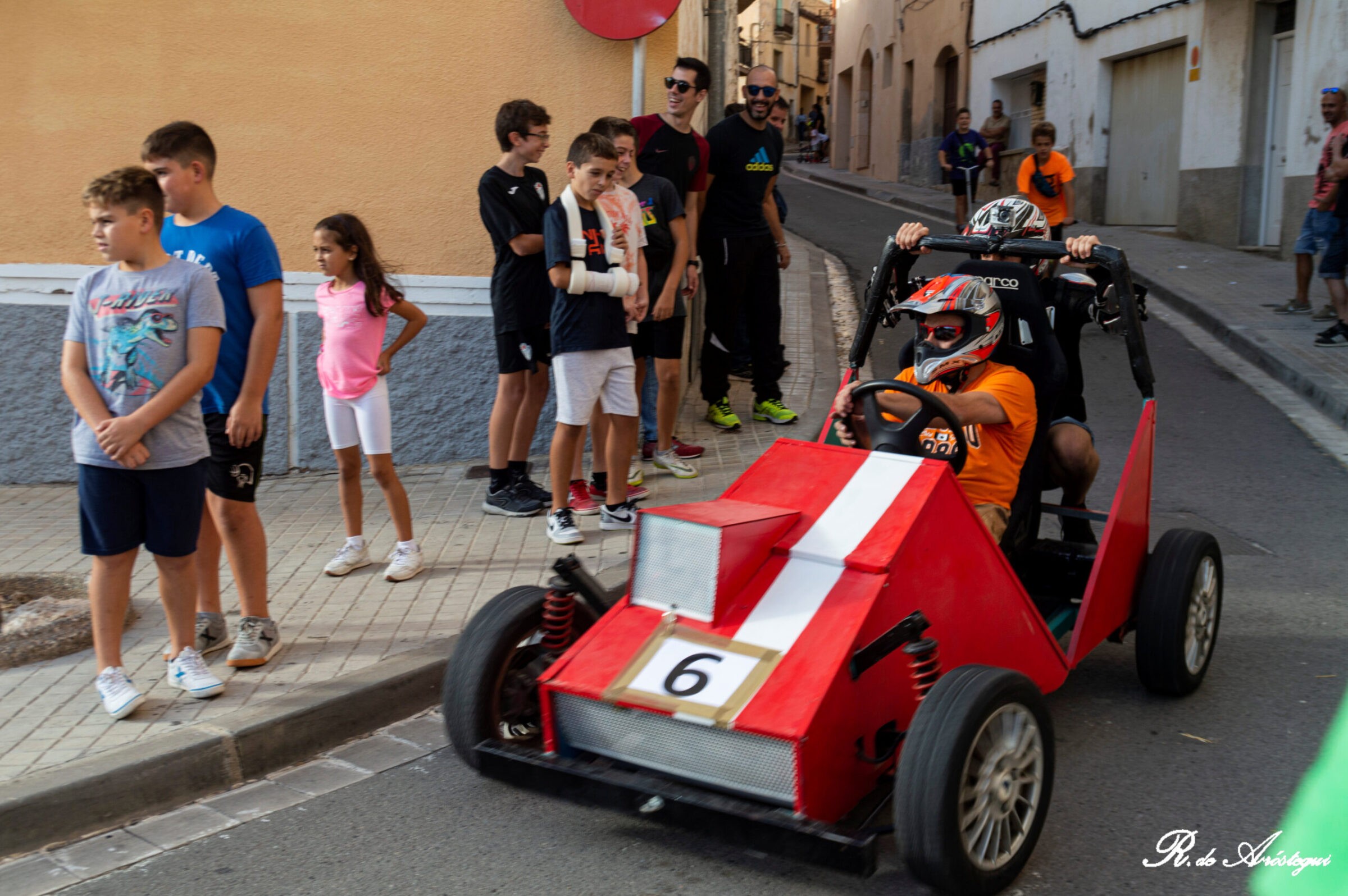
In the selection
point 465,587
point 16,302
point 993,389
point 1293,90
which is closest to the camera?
point 993,389

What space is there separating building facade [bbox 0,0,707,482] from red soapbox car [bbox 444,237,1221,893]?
406cm

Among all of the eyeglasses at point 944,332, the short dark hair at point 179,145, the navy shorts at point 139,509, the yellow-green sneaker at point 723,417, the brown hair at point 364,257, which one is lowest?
the yellow-green sneaker at point 723,417

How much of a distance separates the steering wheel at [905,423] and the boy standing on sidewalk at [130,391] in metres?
2.06

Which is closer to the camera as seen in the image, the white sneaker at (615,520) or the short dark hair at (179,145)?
the short dark hair at (179,145)

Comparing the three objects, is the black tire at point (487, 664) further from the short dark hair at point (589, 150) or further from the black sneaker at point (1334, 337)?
the black sneaker at point (1334, 337)

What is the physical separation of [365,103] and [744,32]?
51.6 metres

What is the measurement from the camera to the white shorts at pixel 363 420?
5262 mm

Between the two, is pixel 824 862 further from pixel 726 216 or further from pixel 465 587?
pixel 726 216

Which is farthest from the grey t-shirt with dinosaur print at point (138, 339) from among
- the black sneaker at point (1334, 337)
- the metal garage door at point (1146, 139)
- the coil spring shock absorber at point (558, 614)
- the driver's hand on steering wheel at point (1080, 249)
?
the metal garage door at point (1146, 139)

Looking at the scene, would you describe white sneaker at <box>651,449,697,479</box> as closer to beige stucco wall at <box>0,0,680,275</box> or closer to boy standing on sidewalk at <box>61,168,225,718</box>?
beige stucco wall at <box>0,0,680,275</box>

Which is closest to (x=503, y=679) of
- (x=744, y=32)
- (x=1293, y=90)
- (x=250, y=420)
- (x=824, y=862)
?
(x=824, y=862)

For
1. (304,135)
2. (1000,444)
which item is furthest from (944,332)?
(304,135)

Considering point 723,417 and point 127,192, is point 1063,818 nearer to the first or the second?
point 127,192

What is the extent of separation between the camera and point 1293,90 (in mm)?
13688
